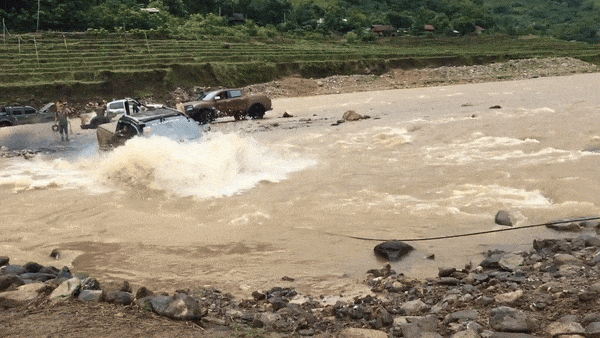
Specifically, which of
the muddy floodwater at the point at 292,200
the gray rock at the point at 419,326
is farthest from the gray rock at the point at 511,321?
the muddy floodwater at the point at 292,200

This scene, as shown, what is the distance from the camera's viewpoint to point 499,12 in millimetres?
150250

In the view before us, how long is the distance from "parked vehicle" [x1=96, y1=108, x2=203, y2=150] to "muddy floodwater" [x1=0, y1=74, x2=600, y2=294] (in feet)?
1.40

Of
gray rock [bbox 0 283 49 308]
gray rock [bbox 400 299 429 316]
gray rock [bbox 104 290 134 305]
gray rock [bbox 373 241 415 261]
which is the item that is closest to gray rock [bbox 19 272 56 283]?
gray rock [bbox 0 283 49 308]

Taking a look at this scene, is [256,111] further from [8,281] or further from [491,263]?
[491,263]

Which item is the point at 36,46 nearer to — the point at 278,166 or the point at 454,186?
the point at 278,166

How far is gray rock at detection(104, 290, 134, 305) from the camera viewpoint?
659 centimetres

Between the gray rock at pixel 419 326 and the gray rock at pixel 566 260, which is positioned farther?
the gray rock at pixel 566 260

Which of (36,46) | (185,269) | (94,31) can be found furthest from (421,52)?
(185,269)

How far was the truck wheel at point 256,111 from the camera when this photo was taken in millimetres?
28109

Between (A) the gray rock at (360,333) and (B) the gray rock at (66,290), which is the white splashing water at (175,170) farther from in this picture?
(A) the gray rock at (360,333)

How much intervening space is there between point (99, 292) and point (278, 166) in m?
9.56

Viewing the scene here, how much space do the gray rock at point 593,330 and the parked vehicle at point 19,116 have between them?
25.8 metres

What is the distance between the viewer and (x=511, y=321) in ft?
17.9

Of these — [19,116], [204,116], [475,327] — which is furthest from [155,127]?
[19,116]
